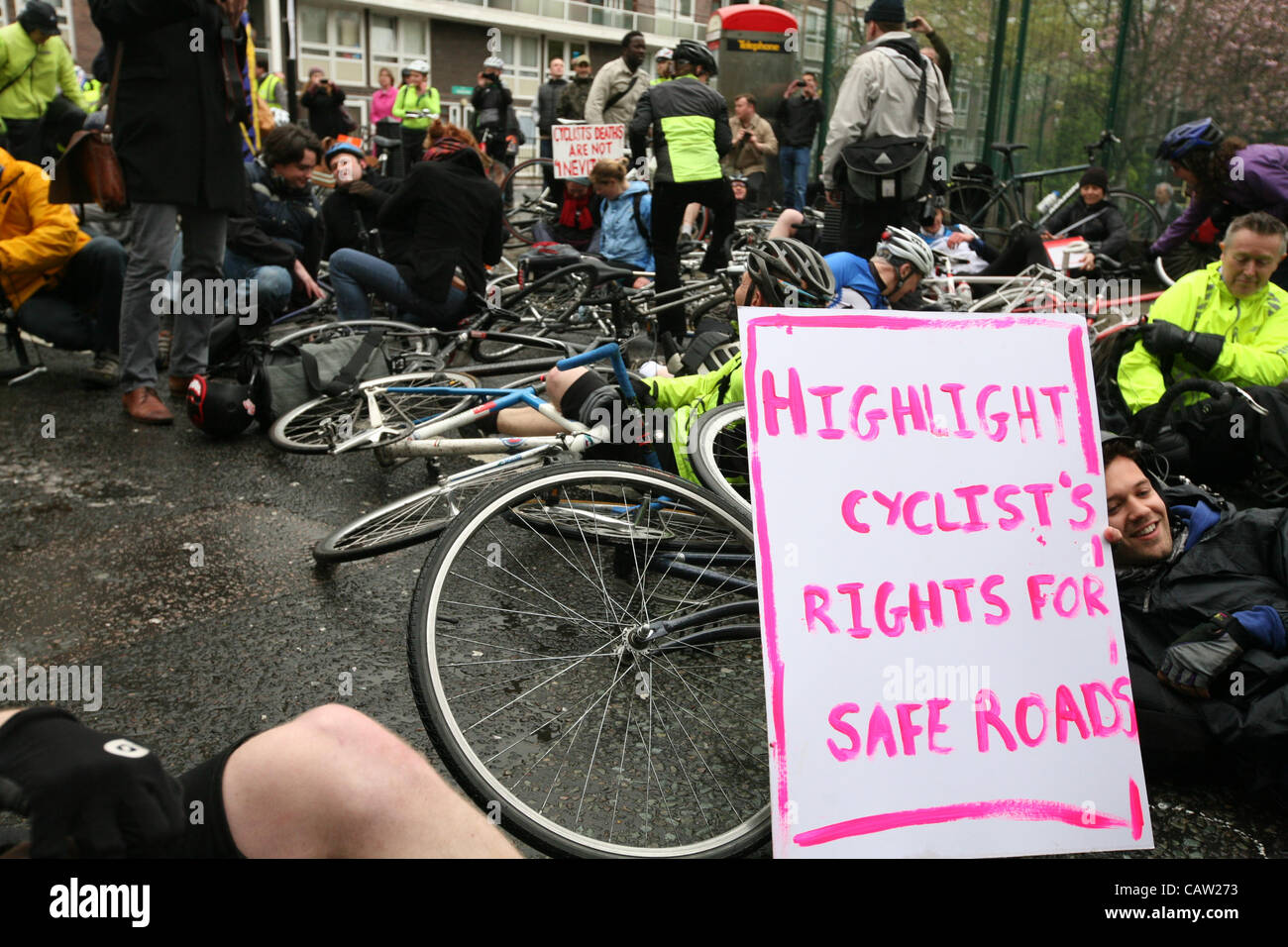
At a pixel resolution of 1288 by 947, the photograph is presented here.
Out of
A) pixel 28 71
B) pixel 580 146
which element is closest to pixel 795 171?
pixel 580 146

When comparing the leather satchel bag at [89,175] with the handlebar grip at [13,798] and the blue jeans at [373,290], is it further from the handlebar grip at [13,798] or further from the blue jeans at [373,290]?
the handlebar grip at [13,798]

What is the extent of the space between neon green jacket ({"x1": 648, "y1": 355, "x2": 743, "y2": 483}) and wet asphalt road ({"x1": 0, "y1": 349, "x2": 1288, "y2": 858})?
40.3 inches

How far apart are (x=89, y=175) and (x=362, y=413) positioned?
6.97 feet

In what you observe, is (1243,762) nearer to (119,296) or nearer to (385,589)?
(385,589)

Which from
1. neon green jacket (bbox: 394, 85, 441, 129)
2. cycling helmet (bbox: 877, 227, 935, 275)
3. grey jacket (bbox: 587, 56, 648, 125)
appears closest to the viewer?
cycling helmet (bbox: 877, 227, 935, 275)

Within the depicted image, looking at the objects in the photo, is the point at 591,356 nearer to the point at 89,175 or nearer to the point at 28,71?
the point at 89,175

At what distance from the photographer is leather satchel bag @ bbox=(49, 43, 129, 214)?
5.21 m

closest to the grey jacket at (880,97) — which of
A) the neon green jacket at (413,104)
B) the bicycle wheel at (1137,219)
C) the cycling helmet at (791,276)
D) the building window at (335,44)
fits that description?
the cycling helmet at (791,276)

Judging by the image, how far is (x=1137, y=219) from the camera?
33.1ft

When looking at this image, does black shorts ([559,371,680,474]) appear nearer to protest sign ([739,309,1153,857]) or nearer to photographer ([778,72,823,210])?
protest sign ([739,309,1153,857])

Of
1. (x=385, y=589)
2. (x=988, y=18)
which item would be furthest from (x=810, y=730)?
(x=988, y=18)

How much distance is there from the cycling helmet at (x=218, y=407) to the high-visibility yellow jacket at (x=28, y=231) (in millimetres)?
1342

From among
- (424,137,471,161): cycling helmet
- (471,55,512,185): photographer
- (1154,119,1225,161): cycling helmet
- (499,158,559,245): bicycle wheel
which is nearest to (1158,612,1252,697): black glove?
(1154,119,1225,161): cycling helmet

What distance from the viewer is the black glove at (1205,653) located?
251 cm
